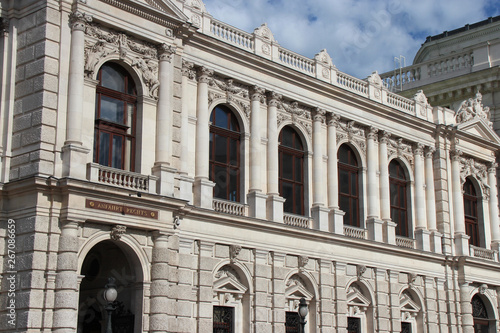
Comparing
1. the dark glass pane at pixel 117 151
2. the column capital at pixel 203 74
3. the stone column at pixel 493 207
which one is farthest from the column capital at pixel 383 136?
the dark glass pane at pixel 117 151

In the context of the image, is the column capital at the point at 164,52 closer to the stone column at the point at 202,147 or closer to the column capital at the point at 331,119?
the stone column at the point at 202,147

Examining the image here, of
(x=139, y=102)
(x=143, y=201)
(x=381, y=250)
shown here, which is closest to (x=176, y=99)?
(x=139, y=102)

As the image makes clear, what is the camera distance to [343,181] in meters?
37.9

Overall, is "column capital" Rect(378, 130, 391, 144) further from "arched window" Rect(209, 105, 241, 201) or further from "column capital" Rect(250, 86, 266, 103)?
"arched window" Rect(209, 105, 241, 201)

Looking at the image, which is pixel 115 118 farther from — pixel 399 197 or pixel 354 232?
pixel 399 197

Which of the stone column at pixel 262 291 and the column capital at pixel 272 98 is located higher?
the column capital at pixel 272 98

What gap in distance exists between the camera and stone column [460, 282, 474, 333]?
4097 centimetres

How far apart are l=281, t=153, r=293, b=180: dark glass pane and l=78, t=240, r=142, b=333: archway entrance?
9.76 metres

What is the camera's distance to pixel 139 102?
28844mm

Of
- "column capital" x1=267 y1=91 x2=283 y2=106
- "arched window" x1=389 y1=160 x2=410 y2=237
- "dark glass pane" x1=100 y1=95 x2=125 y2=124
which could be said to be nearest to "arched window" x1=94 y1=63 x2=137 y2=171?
"dark glass pane" x1=100 y1=95 x2=125 y2=124

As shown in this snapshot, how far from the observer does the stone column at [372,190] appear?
3788 cm

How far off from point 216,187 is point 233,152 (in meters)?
1.97

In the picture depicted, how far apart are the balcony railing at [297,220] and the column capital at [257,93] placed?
498 cm

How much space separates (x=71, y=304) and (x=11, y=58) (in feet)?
27.7
